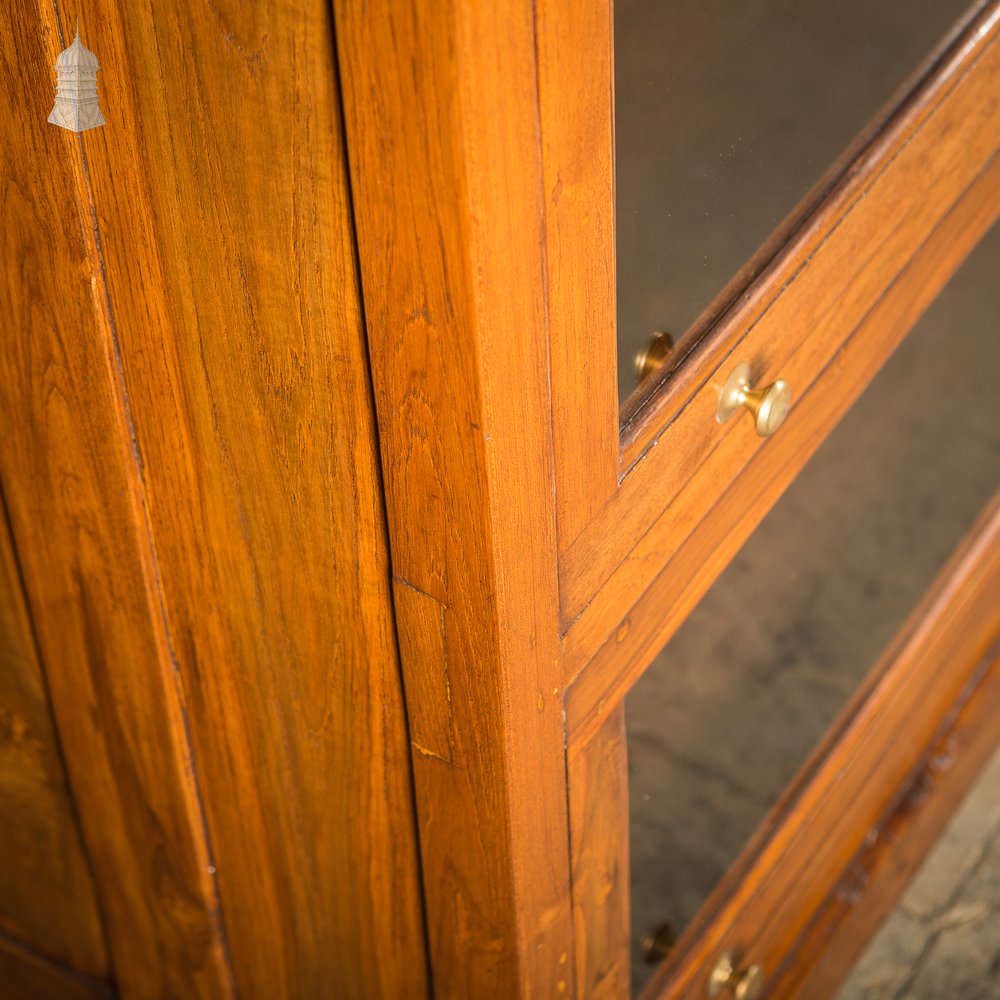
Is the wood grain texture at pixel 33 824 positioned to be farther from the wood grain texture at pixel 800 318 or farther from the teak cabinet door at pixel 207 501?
the wood grain texture at pixel 800 318

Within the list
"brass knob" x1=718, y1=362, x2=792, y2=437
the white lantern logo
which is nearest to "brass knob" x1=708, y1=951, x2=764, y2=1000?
"brass knob" x1=718, y1=362, x2=792, y2=437

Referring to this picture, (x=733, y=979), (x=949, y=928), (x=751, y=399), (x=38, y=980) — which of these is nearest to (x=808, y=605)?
(x=733, y=979)

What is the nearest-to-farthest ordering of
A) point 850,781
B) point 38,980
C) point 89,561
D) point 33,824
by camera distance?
1. point 89,561
2. point 33,824
3. point 38,980
4. point 850,781

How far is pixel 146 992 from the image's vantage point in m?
1.12

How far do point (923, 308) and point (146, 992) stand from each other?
83 cm

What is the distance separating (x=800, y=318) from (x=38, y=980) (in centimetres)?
89

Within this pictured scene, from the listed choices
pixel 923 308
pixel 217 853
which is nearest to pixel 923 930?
pixel 923 308

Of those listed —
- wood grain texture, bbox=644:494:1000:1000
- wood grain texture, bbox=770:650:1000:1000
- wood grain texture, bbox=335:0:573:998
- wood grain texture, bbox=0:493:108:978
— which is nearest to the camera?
wood grain texture, bbox=335:0:573:998

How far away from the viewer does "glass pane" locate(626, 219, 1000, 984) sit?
3.38 feet

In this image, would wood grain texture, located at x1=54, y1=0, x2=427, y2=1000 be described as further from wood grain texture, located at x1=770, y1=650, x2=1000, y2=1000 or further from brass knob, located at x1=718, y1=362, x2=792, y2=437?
wood grain texture, located at x1=770, y1=650, x2=1000, y2=1000

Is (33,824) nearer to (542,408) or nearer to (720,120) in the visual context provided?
(542,408)

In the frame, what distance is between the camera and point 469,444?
25.4 inches

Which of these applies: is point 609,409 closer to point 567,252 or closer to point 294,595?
point 567,252

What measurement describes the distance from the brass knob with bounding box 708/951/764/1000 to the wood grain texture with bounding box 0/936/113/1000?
0.52m
